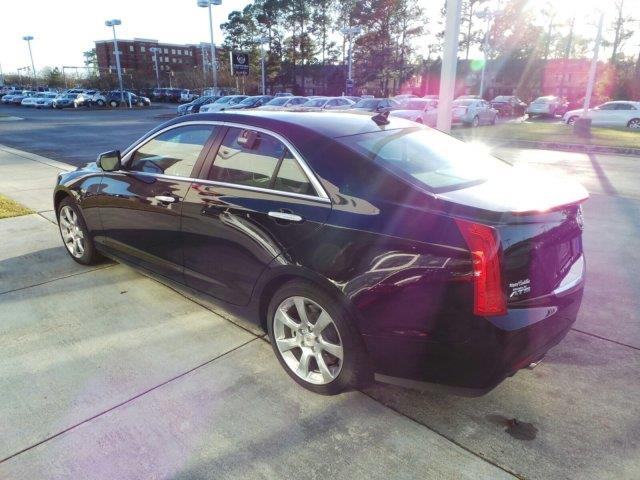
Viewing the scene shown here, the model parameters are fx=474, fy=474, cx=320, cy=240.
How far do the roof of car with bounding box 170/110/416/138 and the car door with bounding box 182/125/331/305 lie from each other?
0.08 m

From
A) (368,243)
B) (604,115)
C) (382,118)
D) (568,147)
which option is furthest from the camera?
(604,115)

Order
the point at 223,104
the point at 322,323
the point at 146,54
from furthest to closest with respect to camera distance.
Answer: the point at 146,54
the point at 223,104
the point at 322,323

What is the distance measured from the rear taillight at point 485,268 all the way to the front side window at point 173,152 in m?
2.03

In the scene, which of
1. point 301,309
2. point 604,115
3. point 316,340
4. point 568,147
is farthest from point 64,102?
point 316,340

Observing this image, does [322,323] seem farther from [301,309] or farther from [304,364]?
[304,364]

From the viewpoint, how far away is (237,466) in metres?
2.28

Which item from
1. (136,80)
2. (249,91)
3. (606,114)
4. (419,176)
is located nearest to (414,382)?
(419,176)

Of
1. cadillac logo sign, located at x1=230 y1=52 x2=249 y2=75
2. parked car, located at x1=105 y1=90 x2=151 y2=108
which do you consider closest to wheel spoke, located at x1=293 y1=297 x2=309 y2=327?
cadillac logo sign, located at x1=230 y1=52 x2=249 y2=75

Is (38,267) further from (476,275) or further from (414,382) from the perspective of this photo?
(476,275)

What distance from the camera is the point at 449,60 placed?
21.2 ft

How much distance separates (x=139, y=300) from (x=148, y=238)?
617 mm

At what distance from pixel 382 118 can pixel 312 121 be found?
56cm

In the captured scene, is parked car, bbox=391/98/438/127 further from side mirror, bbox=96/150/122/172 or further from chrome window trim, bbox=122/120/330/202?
chrome window trim, bbox=122/120/330/202

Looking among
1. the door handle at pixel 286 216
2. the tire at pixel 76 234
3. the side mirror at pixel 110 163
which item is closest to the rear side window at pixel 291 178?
the door handle at pixel 286 216
